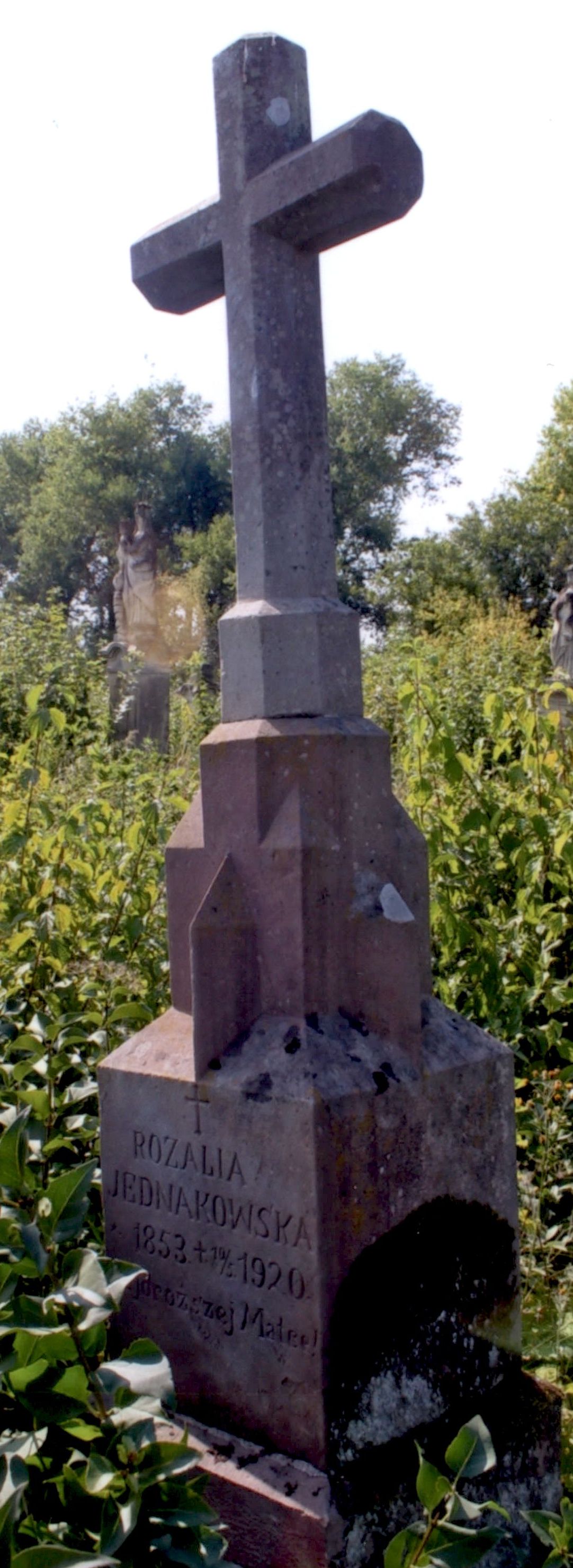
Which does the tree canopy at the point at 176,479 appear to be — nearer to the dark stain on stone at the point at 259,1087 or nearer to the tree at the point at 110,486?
the tree at the point at 110,486

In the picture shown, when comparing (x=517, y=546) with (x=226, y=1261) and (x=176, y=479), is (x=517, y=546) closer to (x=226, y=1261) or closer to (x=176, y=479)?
(x=176, y=479)

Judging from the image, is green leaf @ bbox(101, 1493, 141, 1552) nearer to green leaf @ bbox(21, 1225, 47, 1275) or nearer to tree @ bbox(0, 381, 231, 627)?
green leaf @ bbox(21, 1225, 47, 1275)

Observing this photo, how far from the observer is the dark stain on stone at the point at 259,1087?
1.84 metres

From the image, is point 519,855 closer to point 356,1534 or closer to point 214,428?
point 356,1534

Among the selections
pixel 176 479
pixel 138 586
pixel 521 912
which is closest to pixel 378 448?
pixel 176 479

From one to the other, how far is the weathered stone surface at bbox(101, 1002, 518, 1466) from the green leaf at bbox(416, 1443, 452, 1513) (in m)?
0.33

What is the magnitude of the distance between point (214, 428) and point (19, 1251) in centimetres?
3778

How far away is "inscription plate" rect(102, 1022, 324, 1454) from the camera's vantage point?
1.80 metres

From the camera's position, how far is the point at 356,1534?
5.64 feet

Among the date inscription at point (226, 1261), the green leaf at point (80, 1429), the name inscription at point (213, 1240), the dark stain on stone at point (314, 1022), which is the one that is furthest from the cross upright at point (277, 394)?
the green leaf at point (80, 1429)

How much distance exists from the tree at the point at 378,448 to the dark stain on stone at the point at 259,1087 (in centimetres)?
3289

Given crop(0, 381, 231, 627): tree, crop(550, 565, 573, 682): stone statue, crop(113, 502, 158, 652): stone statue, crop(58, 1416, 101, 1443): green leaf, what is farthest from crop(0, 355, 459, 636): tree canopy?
crop(58, 1416, 101, 1443): green leaf

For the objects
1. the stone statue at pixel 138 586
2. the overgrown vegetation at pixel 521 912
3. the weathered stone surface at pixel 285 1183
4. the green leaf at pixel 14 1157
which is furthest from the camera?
the stone statue at pixel 138 586

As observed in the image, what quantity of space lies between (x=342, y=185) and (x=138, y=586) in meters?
16.7
